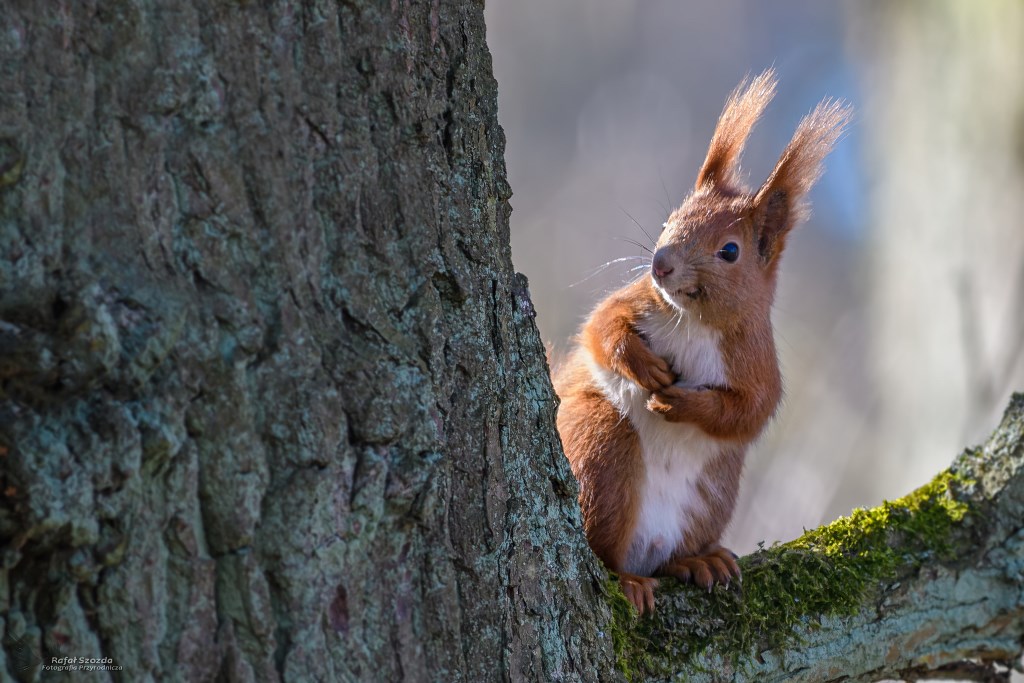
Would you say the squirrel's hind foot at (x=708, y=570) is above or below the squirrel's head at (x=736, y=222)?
below

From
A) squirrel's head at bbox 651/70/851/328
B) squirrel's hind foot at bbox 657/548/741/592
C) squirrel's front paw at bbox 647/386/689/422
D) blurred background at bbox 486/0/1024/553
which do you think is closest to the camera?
squirrel's hind foot at bbox 657/548/741/592

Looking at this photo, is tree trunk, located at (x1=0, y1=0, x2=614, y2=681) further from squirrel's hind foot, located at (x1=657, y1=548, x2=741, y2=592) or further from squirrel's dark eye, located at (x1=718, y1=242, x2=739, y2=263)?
squirrel's dark eye, located at (x1=718, y1=242, x2=739, y2=263)

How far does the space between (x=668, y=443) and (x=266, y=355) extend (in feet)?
4.50

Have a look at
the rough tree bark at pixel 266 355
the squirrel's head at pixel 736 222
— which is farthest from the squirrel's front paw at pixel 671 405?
the rough tree bark at pixel 266 355

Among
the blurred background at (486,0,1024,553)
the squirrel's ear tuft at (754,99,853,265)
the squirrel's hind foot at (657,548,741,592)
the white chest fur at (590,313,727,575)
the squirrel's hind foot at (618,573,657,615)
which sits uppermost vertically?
the blurred background at (486,0,1024,553)

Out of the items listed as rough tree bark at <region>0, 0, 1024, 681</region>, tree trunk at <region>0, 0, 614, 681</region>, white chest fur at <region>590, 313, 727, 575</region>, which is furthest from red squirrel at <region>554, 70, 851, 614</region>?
tree trunk at <region>0, 0, 614, 681</region>

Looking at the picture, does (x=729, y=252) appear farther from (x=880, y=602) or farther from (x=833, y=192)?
(x=833, y=192)

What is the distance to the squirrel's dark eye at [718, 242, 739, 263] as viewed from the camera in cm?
248

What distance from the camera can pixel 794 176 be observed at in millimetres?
2502

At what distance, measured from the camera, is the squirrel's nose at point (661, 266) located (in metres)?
2.38

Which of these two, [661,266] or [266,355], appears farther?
[661,266]

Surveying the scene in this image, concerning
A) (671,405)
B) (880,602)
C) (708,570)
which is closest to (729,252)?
(671,405)

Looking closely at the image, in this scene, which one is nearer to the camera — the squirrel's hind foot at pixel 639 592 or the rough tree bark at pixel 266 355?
the rough tree bark at pixel 266 355

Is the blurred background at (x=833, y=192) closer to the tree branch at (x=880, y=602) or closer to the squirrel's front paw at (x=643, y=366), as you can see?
the squirrel's front paw at (x=643, y=366)
